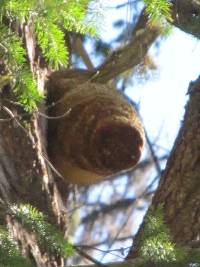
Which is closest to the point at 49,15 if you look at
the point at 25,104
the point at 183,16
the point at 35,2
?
the point at 35,2

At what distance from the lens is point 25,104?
1722mm

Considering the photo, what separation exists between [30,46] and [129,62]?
377 mm

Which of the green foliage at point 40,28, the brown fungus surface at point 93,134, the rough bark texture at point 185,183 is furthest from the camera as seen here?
the brown fungus surface at point 93,134

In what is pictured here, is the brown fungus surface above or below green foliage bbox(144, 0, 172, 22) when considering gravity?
above

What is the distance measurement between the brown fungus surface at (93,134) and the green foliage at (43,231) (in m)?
0.85

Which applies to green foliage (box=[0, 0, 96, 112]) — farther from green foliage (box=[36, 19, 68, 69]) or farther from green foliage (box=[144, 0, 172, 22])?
green foliage (box=[144, 0, 172, 22])

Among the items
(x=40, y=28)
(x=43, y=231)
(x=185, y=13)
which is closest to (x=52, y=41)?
(x=40, y=28)

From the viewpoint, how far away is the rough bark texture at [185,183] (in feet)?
8.00

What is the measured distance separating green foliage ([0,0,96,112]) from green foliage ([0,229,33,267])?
0.31 meters

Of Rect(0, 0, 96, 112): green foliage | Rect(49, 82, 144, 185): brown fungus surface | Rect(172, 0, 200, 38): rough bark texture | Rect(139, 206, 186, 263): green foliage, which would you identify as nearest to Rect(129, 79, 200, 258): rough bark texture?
Rect(49, 82, 144, 185): brown fungus surface

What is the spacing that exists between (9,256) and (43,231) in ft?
0.43

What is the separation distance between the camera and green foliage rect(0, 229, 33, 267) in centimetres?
164

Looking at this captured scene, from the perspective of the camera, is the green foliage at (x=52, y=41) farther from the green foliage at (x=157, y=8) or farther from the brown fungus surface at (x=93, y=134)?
the brown fungus surface at (x=93, y=134)

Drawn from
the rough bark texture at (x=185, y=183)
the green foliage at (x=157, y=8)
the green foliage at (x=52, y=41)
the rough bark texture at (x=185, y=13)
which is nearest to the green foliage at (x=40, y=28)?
the green foliage at (x=52, y=41)
